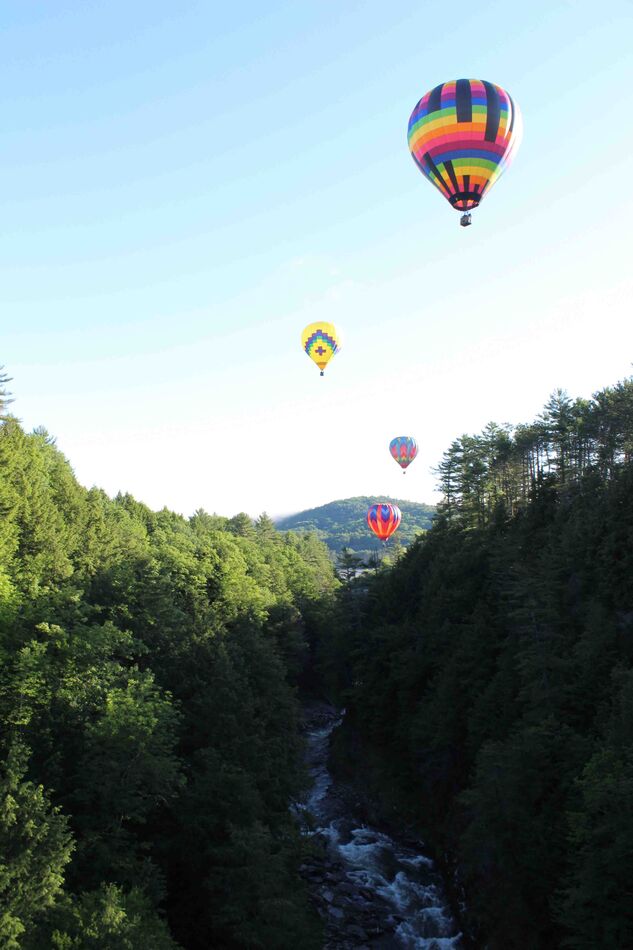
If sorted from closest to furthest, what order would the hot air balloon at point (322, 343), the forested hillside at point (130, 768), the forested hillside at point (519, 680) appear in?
the forested hillside at point (130, 768), the forested hillside at point (519, 680), the hot air balloon at point (322, 343)

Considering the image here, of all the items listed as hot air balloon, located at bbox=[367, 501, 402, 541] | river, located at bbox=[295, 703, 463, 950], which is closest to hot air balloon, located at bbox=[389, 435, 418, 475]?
hot air balloon, located at bbox=[367, 501, 402, 541]

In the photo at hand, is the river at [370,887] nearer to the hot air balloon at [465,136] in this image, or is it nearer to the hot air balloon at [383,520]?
the hot air balloon at [465,136]

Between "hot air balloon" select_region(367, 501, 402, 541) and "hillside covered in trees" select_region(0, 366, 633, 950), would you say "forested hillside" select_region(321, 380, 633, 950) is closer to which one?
"hillside covered in trees" select_region(0, 366, 633, 950)

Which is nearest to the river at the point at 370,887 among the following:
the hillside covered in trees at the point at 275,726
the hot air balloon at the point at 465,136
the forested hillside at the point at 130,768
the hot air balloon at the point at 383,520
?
the hillside covered in trees at the point at 275,726

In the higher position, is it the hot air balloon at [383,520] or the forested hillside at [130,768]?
the hot air balloon at [383,520]

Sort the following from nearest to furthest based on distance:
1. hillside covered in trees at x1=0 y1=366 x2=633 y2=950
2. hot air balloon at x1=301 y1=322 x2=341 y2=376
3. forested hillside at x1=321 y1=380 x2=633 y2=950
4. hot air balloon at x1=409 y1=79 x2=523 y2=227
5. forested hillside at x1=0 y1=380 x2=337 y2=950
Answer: forested hillside at x1=0 y1=380 x2=337 y2=950, hillside covered in trees at x1=0 y1=366 x2=633 y2=950, forested hillside at x1=321 y1=380 x2=633 y2=950, hot air balloon at x1=409 y1=79 x2=523 y2=227, hot air balloon at x1=301 y1=322 x2=341 y2=376

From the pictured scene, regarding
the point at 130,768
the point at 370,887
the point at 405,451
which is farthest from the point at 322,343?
the point at 130,768
